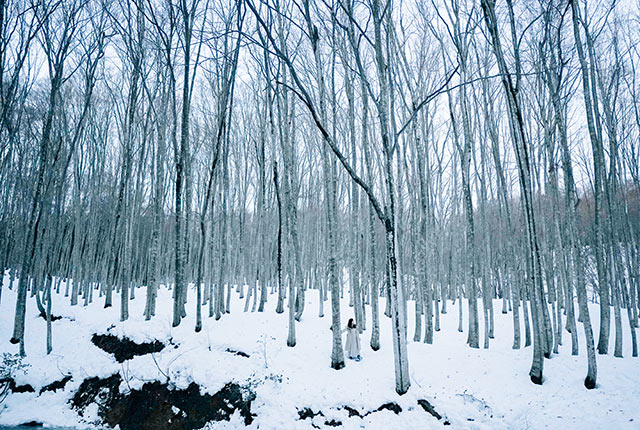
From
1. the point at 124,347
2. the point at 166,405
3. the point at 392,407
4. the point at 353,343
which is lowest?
the point at 166,405

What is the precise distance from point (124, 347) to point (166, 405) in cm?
303

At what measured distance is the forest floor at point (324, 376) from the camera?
5457 millimetres

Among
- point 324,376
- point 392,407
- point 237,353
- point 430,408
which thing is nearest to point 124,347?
point 237,353

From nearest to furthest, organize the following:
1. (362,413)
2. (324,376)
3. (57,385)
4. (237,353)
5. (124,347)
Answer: (362,413) → (324,376) → (57,385) → (237,353) → (124,347)

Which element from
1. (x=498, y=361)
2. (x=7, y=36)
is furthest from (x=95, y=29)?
(x=498, y=361)

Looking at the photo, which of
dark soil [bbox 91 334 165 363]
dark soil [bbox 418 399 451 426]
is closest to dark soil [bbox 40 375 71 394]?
dark soil [bbox 91 334 165 363]

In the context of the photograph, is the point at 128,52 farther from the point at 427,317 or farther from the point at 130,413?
the point at 427,317

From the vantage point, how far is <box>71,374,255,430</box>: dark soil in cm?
644

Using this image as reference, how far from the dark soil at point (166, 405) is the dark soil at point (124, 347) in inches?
44.8

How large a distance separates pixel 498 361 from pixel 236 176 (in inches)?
471

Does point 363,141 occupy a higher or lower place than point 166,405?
higher

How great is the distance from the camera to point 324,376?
6.80 meters

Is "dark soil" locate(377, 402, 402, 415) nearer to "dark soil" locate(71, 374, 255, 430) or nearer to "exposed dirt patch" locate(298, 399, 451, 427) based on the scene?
"exposed dirt patch" locate(298, 399, 451, 427)

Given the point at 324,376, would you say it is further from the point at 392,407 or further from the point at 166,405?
the point at 166,405
